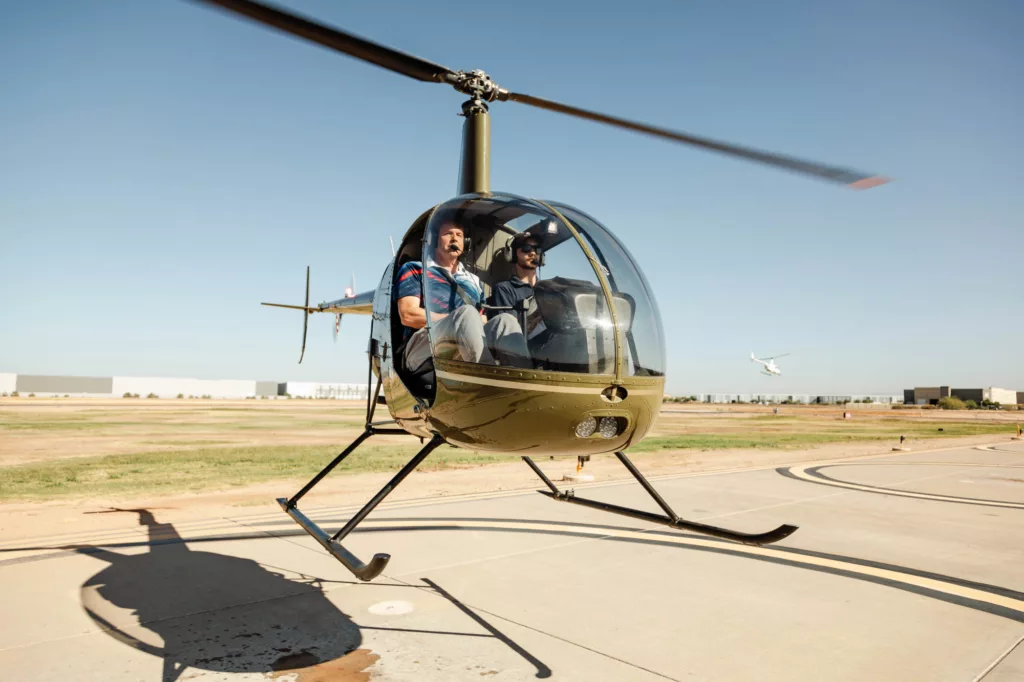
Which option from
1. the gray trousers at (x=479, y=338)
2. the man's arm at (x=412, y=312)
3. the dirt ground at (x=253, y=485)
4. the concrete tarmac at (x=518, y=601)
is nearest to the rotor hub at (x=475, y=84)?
the man's arm at (x=412, y=312)

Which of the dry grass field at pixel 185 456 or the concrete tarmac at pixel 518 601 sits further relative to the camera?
the dry grass field at pixel 185 456

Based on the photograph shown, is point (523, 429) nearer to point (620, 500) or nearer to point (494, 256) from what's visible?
point (494, 256)

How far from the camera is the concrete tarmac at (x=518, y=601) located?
177 inches

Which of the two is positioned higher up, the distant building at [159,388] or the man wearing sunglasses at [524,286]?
the man wearing sunglasses at [524,286]

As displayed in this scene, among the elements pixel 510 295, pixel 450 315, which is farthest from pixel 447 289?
pixel 510 295

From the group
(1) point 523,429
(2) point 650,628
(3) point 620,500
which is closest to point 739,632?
(2) point 650,628

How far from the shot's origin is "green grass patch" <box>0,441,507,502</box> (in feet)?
42.1

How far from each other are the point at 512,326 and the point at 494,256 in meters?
0.84

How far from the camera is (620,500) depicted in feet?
37.7

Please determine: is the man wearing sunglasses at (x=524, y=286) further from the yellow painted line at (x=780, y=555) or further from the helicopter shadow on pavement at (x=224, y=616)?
the yellow painted line at (x=780, y=555)

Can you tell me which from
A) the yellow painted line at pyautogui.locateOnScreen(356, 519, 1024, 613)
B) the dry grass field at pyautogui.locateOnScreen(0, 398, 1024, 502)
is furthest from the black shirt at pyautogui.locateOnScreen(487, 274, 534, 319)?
the dry grass field at pyautogui.locateOnScreen(0, 398, 1024, 502)

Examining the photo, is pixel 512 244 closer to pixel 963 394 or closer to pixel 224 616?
pixel 224 616

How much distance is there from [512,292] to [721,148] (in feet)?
9.29

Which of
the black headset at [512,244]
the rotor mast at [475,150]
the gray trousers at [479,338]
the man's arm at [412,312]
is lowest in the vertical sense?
the gray trousers at [479,338]
